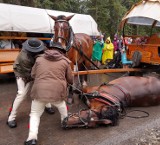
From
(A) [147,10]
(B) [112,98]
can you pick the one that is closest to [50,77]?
(B) [112,98]

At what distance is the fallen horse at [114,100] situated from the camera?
181 inches

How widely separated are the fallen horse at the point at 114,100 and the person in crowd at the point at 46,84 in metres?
0.71

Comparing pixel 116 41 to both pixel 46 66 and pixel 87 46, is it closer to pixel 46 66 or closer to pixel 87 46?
pixel 87 46

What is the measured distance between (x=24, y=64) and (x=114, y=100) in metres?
1.97

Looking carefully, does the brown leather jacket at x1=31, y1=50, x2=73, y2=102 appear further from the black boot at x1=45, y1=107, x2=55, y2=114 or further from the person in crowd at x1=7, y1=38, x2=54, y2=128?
the black boot at x1=45, y1=107, x2=55, y2=114

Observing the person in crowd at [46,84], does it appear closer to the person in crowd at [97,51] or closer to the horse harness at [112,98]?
the horse harness at [112,98]

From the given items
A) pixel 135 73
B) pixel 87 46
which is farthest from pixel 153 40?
pixel 87 46

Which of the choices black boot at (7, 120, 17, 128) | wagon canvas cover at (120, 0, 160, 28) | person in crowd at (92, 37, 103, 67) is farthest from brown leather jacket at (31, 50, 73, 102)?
person in crowd at (92, 37, 103, 67)

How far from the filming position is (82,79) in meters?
7.77

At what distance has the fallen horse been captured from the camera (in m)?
4.61

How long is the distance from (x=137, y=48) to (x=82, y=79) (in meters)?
2.15

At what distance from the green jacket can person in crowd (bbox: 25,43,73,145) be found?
0.56 metres

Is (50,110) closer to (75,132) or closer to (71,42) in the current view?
(75,132)

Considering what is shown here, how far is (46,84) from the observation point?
12.9 feet
